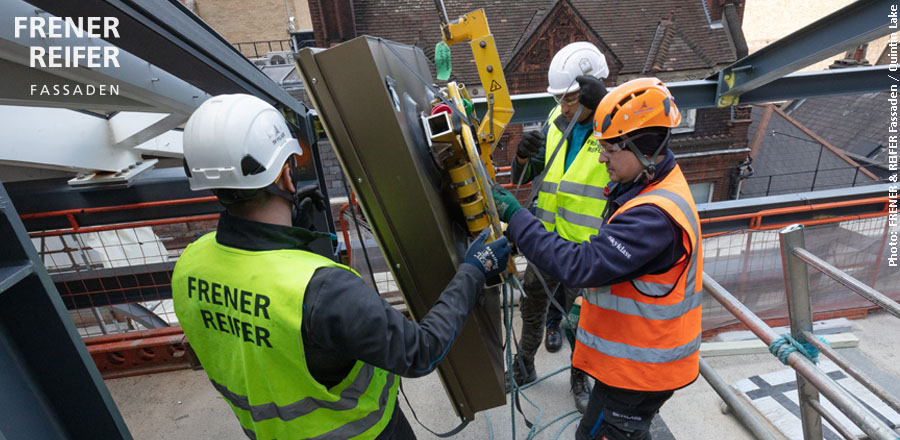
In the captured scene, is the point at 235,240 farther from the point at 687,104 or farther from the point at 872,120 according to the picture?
the point at 872,120

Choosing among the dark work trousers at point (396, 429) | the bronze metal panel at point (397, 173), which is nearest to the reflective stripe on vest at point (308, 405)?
the dark work trousers at point (396, 429)

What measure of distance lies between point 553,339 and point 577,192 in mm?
1588

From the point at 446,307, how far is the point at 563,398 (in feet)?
6.72

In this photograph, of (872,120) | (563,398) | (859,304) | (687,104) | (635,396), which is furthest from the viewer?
(872,120)

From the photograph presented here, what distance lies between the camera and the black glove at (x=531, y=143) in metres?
2.93

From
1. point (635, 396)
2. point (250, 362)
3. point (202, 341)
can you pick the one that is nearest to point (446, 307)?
point (250, 362)

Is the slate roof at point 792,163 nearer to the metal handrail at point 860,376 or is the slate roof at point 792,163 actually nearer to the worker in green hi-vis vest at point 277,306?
the metal handrail at point 860,376

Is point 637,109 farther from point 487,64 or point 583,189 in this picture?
point 487,64

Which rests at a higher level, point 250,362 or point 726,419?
point 250,362

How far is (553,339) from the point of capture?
354 centimetres

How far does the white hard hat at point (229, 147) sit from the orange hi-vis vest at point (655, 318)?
1296 millimetres

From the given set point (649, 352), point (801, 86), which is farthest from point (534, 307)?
point (801, 86)

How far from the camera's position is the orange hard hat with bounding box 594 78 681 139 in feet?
5.52

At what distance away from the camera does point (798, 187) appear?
13727mm
